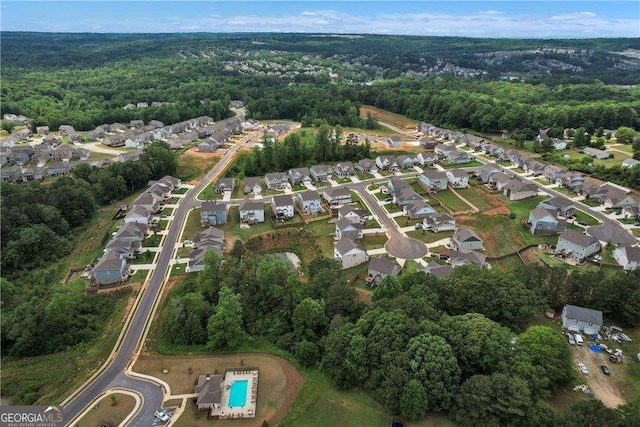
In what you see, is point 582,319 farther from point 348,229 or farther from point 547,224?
point 348,229

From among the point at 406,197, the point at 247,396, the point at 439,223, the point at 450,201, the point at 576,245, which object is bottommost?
the point at 247,396

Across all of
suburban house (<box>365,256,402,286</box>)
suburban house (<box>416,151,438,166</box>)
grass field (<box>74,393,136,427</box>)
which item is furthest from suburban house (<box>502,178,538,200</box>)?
grass field (<box>74,393,136,427</box>)

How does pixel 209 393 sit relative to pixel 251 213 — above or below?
above

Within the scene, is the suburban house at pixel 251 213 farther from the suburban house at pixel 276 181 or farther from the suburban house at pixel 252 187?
the suburban house at pixel 276 181

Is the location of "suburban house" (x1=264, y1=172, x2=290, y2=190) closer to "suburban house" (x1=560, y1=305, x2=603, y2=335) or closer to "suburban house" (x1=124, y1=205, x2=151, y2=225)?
"suburban house" (x1=124, y1=205, x2=151, y2=225)

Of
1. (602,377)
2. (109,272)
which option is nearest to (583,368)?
(602,377)

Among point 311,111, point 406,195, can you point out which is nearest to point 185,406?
point 406,195

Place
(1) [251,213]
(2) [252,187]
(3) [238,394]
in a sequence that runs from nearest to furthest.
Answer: (3) [238,394], (1) [251,213], (2) [252,187]
